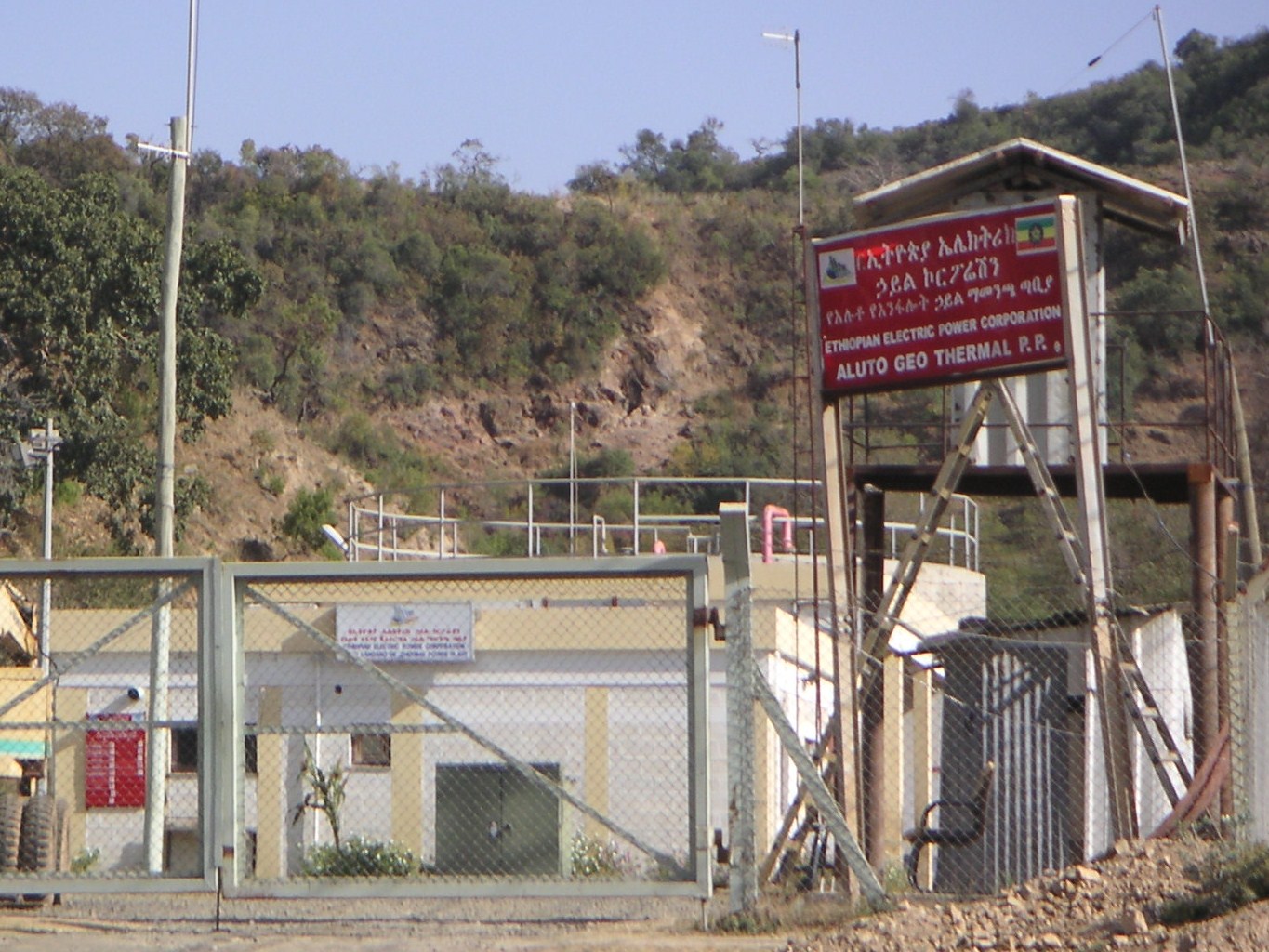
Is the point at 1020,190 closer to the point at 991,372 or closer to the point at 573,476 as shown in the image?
the point at 991,372

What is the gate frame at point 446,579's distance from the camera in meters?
7.79

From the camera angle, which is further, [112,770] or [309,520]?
[309,520]

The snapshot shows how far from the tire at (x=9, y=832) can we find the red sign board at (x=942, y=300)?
18.3 feet

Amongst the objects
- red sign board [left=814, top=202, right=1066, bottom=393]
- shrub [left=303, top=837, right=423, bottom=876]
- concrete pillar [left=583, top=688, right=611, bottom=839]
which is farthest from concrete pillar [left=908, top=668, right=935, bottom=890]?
shrub [left=303, top=837, right=423, bottom=876]

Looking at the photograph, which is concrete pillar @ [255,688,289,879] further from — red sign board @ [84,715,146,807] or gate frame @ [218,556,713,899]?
gate frame @ [218,556,713,899]

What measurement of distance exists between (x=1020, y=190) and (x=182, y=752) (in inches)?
414

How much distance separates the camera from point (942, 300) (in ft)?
32.6

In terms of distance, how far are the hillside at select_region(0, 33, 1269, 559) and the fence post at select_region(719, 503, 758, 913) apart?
93.1 ft

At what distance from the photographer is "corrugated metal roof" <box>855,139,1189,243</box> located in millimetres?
12672

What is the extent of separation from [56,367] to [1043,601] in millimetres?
22135

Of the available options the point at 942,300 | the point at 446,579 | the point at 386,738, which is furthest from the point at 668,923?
the point at 386,738

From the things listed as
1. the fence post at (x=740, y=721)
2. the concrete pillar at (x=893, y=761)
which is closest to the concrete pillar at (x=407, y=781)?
the concrete pillar at (x=893, y=761)

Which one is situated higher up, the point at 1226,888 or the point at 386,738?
the point at 1226,888

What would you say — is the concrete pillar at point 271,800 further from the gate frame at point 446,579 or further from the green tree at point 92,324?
the green tree at point 92,324
